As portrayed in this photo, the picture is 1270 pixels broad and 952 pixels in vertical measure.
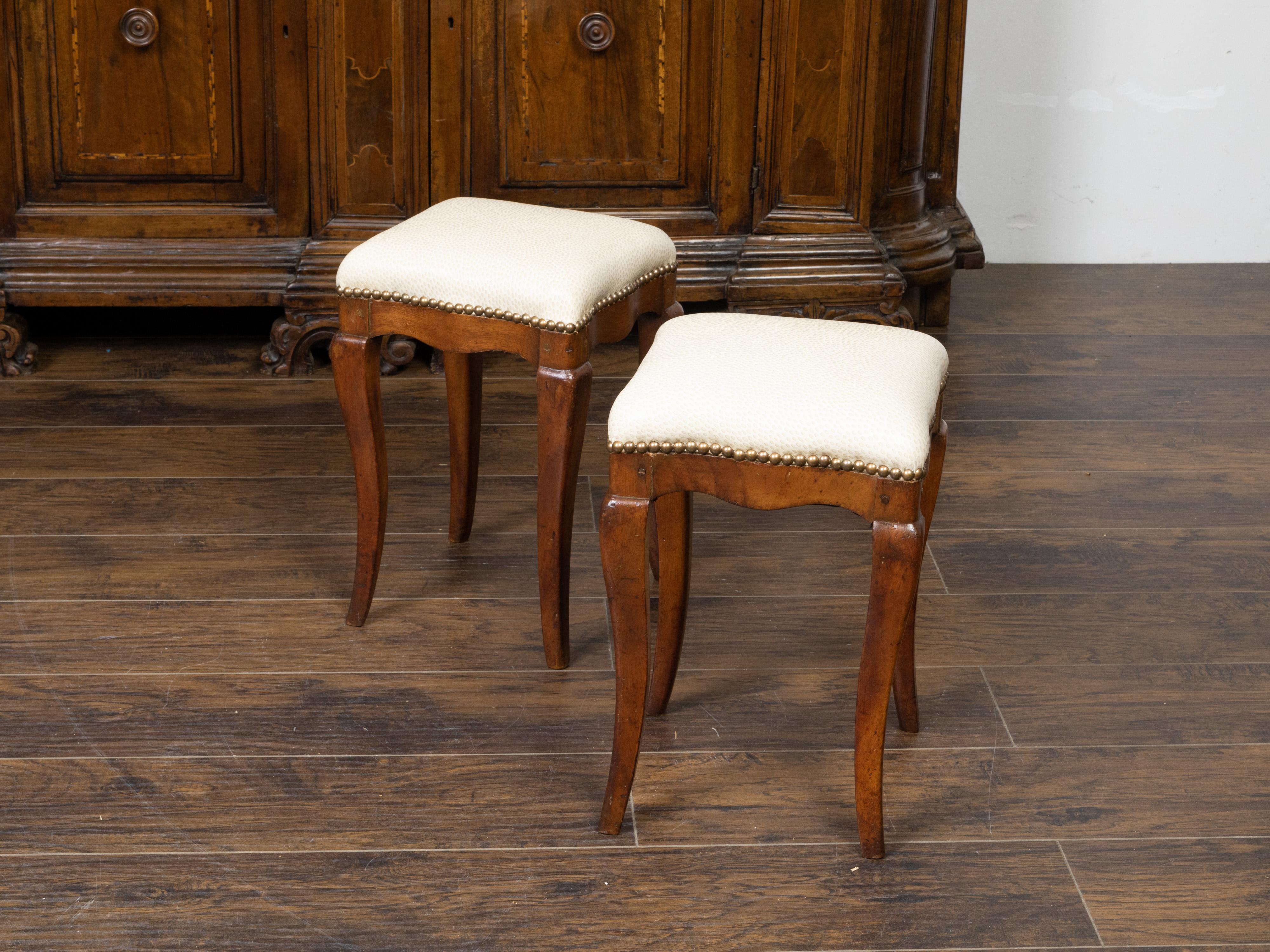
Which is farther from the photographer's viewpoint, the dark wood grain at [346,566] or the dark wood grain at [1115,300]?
the dark wood grain at [1115,300]

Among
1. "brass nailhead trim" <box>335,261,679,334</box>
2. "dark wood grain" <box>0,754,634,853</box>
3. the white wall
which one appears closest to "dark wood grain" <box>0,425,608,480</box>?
"brass nailhead trim" <box>335,261,679,334</box>

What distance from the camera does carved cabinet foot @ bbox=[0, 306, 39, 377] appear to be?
2.80 metres

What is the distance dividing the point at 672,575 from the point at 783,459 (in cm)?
37

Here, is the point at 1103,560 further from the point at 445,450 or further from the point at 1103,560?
the point at 445,450

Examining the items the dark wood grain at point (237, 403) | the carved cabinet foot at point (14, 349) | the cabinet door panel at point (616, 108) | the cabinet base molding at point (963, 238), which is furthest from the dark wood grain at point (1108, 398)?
the carved cabinet foot at point (14, 349)

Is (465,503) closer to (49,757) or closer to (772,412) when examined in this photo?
(49,757)

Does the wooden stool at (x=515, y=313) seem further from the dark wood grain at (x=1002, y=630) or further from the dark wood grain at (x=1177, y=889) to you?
the dark wood grain at (x=1177, y=889)

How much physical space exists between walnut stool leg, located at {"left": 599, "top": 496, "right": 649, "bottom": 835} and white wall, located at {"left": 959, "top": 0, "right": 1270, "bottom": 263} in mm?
2428

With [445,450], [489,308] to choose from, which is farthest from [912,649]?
[445,450]

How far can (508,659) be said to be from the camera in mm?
1916

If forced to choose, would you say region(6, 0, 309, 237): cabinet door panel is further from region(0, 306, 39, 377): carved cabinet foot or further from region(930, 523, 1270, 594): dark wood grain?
region(930, 523, 1270, 594): dark wood grain

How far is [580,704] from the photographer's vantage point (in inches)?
71.6

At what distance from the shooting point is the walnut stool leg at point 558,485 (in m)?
1.78

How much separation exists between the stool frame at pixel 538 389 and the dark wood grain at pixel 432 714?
0.13m
